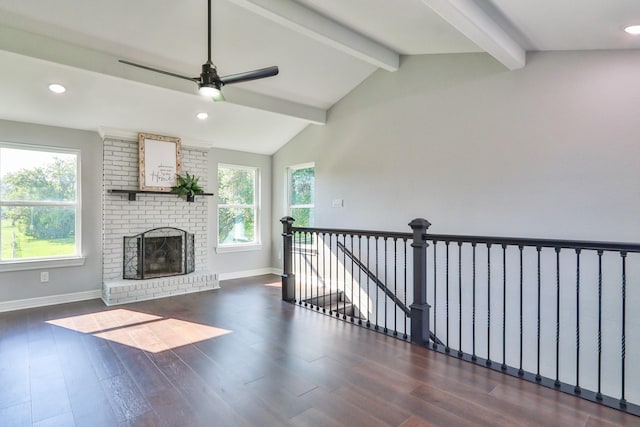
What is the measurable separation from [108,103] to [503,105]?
4.59 metres

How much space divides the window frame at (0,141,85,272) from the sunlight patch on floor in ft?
3.60

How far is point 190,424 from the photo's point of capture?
1.94 m

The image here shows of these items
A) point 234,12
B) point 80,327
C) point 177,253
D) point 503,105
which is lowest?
point 80,327

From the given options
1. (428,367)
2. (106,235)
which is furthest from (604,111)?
(106,235)

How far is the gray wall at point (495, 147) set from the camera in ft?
10.2

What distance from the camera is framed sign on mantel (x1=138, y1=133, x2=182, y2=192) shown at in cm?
514

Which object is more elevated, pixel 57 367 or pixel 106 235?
pixel 106 235

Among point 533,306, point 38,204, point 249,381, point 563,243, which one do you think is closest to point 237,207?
point 38,204

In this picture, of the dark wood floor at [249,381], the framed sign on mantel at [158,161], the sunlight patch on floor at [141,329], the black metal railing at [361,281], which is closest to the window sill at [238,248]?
the black metal railing at [361,281]

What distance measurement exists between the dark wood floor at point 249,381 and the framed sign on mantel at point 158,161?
7.29 feet

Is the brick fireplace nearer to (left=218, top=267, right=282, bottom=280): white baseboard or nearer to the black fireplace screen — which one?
the black fireplace screen

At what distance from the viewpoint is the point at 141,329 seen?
3572 millimetres

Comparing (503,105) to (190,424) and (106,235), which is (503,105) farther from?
(106,235)

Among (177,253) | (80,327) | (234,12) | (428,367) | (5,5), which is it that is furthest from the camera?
(177,253)
